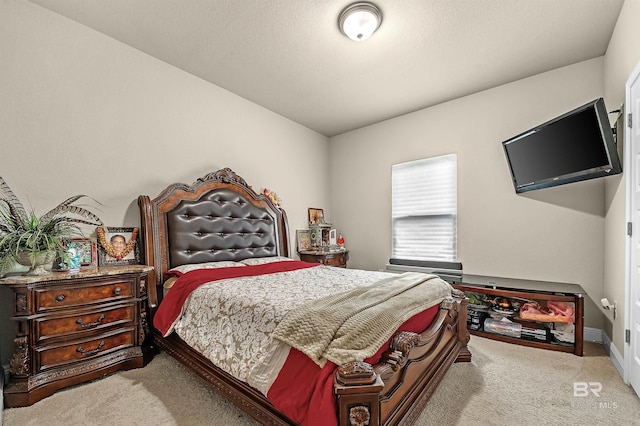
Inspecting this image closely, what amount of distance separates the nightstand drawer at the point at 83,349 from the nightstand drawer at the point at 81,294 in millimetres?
273

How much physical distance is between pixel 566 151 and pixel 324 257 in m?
2.96

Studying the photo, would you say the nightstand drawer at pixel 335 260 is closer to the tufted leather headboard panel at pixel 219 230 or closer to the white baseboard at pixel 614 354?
the tufted leather headboard panel at pixel 219 230

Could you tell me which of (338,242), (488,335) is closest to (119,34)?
(338,242)

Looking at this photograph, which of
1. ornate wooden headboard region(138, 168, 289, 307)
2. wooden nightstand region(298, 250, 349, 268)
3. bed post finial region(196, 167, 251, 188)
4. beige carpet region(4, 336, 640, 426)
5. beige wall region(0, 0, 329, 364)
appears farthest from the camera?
wooden nightstand region(298, 250, 349, 268)

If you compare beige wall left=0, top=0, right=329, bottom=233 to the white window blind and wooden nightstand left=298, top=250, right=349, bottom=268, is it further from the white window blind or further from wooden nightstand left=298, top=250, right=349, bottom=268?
the white window blind

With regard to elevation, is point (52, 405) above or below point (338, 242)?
below

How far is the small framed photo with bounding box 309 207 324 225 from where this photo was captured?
4.61m

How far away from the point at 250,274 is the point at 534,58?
356 centimetres

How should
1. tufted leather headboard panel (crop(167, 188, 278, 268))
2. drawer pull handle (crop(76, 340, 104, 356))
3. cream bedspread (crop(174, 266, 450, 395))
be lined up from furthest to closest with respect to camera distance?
tufted leather headboard panel (crop(167, 188, 278, 268))
drawer pull handle (crop(76, 340, 104, 356))
cream bedspread (crop(174, 266, 450, 395))

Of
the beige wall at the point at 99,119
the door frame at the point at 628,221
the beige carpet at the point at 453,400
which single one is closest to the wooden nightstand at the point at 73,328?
the beige carpet at the point at 453,400

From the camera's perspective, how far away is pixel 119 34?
2512mm

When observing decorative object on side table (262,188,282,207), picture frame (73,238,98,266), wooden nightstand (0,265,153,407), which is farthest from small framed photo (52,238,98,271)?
decorative object on side table (262,188,282,207)

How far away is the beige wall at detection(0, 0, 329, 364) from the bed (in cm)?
30

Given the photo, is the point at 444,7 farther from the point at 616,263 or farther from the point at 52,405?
the point at 52,405
